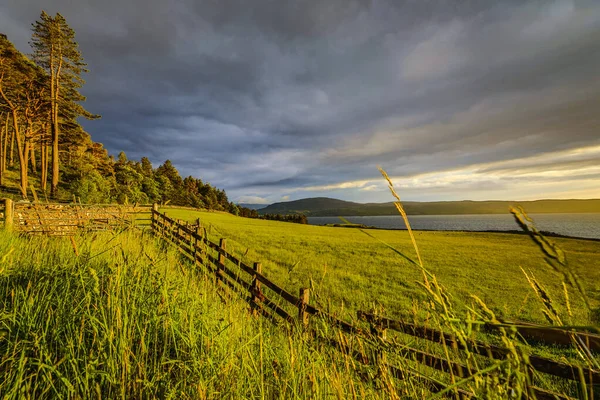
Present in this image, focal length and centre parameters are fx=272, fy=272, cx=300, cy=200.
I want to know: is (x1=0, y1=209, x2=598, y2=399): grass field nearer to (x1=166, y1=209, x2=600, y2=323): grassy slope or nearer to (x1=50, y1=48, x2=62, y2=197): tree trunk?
(x1=166, y1=209, x2=600, y2=323): grassy slope

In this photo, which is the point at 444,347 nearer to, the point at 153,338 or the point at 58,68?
the point at 153,338

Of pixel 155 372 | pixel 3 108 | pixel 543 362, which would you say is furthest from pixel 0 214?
pixel 3 108

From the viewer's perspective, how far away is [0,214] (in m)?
13.4

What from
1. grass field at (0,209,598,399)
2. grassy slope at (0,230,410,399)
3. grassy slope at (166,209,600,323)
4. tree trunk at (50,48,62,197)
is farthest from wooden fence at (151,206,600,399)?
tree trunk at (50,48,62,197)

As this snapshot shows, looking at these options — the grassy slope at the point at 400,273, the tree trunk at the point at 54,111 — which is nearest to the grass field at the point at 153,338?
the grassy slope at the point at 400,273

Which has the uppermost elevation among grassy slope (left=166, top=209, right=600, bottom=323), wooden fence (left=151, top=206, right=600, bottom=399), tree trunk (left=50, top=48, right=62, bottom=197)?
tree trunk (left=50, top=48, right=62, bottom=197)

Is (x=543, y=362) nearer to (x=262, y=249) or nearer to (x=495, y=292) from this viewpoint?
(x=495, y=292)

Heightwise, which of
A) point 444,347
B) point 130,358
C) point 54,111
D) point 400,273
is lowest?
point 400,273

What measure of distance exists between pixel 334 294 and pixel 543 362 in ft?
28.4

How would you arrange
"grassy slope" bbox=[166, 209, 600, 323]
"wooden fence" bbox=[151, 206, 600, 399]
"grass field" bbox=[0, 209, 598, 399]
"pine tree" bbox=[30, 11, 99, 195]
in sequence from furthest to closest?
"pine tree" bbox=[30, 11, 99, 195] → "grassy slope" bbox=[166, 209, 600, 323] → "grass field" bbox=[0, 209, 598, 399] → "wooden fence" bbox=[151, 206, 600, 399]

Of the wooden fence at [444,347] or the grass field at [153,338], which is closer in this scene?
the wooden fence at [444,347]

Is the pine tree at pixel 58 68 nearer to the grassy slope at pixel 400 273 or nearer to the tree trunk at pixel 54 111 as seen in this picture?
the tree trunk at pixel 54 111

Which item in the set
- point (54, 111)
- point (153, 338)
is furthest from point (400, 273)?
point (54, 111)

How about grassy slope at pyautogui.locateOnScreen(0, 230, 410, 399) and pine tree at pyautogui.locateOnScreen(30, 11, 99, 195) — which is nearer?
grassy slope at pyautogui.locateOnScreen(0, 230, 410, 399)
